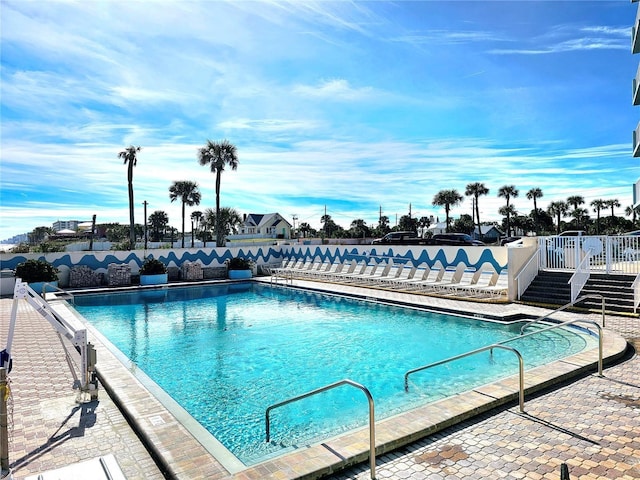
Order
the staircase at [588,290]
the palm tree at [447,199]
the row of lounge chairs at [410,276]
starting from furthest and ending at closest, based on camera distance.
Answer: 1. the palm tree at [447,199]
2. the row of lounge chairs at [410,276]
3. the staircase at [588,290]

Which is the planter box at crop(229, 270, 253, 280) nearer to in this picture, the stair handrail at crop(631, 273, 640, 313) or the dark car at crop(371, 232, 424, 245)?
the dark car at crop(371, 232, 424, 245)

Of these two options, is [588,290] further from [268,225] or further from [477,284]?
[268,225]

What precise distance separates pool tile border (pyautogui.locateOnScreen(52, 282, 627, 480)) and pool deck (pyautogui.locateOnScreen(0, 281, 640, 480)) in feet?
0.04

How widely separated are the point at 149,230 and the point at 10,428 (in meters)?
86.5

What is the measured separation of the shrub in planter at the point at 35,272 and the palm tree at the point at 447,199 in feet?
173

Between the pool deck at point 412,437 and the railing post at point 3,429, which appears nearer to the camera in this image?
the railing post at point 3,429

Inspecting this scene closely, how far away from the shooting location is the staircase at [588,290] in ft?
37.5

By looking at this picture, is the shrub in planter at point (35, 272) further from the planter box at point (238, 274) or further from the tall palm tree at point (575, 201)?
the tall palm tree at point (575, 201)

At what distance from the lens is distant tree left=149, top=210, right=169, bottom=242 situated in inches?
3174

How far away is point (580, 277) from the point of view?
12.4 metres

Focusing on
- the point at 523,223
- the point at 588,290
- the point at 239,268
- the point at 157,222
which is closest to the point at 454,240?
the point at 588,290

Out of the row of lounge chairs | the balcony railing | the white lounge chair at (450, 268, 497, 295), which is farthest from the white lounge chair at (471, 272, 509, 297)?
the balcony railing

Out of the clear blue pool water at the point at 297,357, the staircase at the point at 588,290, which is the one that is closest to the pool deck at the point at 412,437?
the clear blue pool water at the point at 297,357

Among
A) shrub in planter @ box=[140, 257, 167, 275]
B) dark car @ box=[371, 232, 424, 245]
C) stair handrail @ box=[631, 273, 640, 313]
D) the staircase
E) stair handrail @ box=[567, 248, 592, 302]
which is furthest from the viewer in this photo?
dark car @ box=[371, 232, 424, 245]
